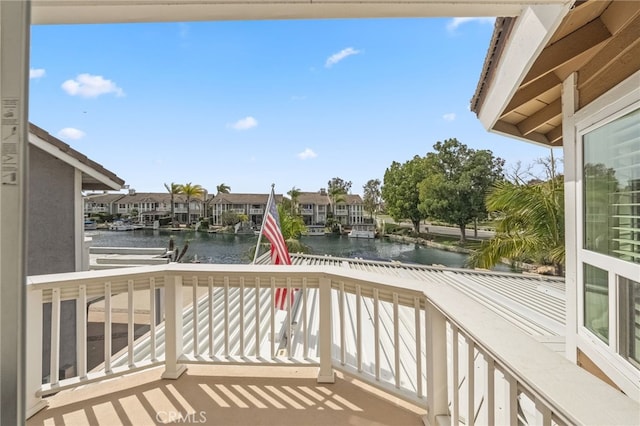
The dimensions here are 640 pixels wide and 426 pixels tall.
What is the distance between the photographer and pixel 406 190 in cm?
2755

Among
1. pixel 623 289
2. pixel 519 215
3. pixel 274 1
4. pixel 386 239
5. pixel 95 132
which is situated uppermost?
pixel 95 132

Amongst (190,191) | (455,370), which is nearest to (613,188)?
(455,370)

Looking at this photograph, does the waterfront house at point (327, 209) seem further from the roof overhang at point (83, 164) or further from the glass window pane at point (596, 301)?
the glass window pane at point (596, 301)

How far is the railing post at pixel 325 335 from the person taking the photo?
7.00 ft

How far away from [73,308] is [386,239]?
29.1 m

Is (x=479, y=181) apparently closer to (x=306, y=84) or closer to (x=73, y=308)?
(x=306, y=84)

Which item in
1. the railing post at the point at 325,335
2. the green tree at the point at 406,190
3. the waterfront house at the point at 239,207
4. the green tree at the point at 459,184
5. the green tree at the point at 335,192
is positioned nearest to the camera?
the railing post at the point at 325,335

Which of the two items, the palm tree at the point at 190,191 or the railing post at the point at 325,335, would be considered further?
the palm tree at the point at 190,191

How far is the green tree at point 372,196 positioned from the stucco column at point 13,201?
37645mm

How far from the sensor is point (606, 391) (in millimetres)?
659

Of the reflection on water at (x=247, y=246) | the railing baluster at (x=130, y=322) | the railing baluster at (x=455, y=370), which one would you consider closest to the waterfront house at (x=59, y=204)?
the railing baluster at (x=130, y=322)

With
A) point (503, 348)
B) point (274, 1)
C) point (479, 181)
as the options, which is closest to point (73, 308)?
point (274, 1)

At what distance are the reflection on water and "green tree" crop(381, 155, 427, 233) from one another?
282 centimetres

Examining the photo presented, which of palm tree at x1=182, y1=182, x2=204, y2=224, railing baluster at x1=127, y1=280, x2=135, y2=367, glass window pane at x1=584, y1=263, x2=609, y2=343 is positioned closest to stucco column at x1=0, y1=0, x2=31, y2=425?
railing baluster at x1=127, y1=280, x2=135, y2=367
